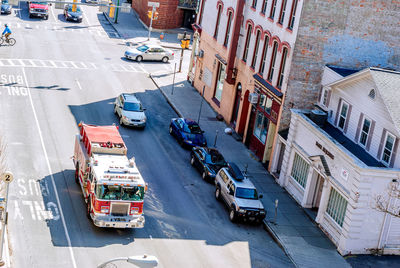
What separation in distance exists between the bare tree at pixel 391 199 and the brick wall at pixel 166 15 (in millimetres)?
55149

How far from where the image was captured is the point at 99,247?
3481cm

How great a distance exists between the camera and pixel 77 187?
41281 mm

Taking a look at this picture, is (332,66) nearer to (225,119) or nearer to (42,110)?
(225,119)

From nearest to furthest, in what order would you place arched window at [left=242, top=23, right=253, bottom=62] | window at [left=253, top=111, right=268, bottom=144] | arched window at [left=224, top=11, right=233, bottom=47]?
window at [left=253, top=111, right=268, bottom=144] < arched window at [left=242, top=23, right=253, bottom=62] < arched window at [left=224, top=11, right=233, bottom=47]

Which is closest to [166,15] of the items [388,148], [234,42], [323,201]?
[234,42]

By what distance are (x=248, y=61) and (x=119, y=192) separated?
21.6 m

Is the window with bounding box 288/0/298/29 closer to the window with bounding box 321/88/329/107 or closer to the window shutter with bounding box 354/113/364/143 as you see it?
the window with bounding box 321/88/329/107

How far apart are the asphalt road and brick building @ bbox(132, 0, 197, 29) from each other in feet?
60.5

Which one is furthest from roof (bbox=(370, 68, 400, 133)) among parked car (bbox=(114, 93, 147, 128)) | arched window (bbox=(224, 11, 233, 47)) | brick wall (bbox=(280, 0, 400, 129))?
arched window (bbox=(224, 11, 233, 47))

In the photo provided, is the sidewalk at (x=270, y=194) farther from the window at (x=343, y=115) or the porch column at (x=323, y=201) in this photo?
the window at (x=343, y=115)

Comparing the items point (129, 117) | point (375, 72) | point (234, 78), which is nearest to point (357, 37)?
point (375, 72)

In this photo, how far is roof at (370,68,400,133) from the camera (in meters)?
37.6

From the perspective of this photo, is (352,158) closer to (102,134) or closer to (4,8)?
(102,134)

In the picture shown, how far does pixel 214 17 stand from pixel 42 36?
22.0 meters
